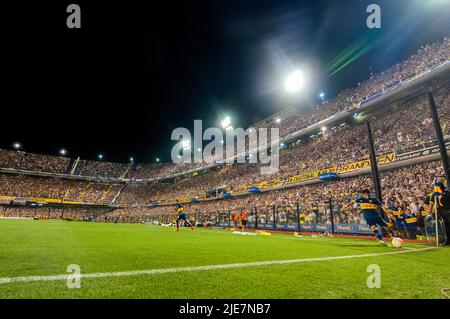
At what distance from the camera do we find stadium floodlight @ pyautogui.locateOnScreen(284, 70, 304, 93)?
37156 millimetres

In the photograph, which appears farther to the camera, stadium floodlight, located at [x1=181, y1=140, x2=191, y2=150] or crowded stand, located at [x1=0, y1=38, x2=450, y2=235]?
stadium floodlight, located at [x1=181, y1=140, x2=191, y2=150]

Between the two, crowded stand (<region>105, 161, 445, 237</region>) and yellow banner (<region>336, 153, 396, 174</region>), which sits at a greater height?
yellow banner (<region>336, 153, 396, 174</region>)

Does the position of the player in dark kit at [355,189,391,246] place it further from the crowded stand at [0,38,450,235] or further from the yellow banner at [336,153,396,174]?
the yellow banner at [336,153,396,174]

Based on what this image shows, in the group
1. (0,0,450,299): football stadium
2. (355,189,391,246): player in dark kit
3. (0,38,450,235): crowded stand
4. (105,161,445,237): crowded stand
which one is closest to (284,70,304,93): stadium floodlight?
(0,0,450,299): football stadium

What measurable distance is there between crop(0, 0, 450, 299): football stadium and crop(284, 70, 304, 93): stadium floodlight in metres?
0.24

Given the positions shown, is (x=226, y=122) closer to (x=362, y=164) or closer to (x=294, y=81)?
(x=294, y=81)

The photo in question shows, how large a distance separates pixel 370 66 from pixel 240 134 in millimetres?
25619

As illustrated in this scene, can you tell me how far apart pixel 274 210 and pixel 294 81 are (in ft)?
84.3

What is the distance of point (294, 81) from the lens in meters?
37.7

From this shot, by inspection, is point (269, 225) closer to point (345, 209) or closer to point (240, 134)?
point (345, 209)

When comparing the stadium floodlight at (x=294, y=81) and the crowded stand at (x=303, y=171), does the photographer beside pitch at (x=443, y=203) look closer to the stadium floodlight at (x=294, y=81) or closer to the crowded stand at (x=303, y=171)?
the crowded stand at (x=303, y=171)

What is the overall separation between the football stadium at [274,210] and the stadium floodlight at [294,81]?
0.79ft

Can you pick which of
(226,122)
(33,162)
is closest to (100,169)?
(33,162)
